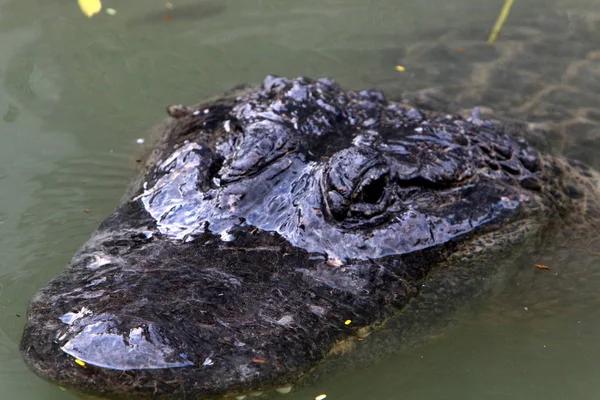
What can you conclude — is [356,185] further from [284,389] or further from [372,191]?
[284,389]

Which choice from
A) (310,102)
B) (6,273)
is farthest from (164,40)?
(6,273)

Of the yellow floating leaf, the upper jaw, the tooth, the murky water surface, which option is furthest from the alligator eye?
the yellow floating leaf

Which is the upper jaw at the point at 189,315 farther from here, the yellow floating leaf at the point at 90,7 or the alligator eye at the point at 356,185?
the yellow floating leaf at the point at 90,7

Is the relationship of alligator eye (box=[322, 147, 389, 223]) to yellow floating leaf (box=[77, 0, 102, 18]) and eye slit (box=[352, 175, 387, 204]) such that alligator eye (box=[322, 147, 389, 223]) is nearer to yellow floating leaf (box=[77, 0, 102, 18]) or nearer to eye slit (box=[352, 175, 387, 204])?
eye slit (box=[352, 175, 387, 204])

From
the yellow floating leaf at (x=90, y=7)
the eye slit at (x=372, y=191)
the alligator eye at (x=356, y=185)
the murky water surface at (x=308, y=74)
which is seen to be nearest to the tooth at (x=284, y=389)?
the murky water surface at (x=308, y=74)

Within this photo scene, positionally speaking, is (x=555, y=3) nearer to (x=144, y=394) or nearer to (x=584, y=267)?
(x=584, y=267)

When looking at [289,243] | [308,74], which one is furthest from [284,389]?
[308,74]
